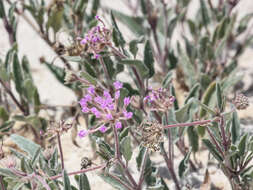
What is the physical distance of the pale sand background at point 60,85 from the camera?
8.36 ft

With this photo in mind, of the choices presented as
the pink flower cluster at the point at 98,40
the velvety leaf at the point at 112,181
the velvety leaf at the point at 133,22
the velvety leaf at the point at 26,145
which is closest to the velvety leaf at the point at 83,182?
the velvety leaf at the point at 112,181

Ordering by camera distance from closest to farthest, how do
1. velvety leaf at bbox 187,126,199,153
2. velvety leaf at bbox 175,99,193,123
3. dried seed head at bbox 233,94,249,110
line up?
dried seed head at bbox 233,94,249,110 → velvety leaf at bbox 175,99,193,123 → velvety leaf at bbox 187,126,199,153

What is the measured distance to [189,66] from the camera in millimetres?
2973

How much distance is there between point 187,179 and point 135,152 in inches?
18.4

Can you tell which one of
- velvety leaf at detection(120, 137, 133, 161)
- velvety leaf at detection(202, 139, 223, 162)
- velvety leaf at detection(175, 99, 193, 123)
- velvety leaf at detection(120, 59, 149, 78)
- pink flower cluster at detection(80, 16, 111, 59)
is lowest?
velvety leaf at detection(202, 139, 223, 162)

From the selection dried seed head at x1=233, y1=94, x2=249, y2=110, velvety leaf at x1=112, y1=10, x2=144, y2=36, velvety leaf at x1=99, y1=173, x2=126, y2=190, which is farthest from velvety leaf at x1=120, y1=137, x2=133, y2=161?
velvety leaf at x1=112, y1=10, x2=144, y2=36

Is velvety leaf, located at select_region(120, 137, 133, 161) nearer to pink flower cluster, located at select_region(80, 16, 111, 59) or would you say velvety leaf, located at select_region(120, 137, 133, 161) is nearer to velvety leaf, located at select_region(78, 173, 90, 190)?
velvety leaf, located at select_region(78, 173, 90, 190)

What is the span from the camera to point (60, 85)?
13.1ft

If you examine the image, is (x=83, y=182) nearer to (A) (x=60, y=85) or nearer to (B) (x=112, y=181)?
(B) (x=112, y=181)

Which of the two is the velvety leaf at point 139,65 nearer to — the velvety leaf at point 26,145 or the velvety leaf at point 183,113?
the velvety leaf at point 183,113

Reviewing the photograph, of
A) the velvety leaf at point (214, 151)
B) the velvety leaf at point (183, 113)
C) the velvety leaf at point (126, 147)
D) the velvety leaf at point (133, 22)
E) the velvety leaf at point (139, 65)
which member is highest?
the velvety leaf at point (133, 22)

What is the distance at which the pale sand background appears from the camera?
8.36 ft

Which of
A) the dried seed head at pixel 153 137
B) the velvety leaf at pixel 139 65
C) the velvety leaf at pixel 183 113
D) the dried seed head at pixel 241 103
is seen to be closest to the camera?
the dried seed head at pixel 153 137

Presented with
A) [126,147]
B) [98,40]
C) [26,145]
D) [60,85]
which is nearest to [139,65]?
[98,40]
